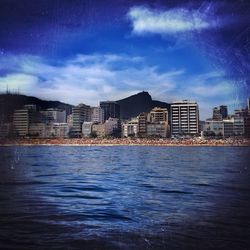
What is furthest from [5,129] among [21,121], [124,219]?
[124,219]

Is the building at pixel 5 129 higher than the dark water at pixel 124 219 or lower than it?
higher

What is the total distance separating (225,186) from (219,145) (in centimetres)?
17218

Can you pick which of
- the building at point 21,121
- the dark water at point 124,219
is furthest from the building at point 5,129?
the dark water at point 124,219

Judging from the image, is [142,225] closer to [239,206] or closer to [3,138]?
[239,206]

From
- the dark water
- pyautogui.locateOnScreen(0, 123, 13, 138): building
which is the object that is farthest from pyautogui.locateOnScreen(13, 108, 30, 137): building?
the dark water

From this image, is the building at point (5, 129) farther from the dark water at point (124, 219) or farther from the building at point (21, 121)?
the dark water at point (124, 219)

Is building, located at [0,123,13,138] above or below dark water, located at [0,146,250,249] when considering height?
above

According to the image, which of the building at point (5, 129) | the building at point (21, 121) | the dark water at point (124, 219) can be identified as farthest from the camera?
the building at point (21, 121)

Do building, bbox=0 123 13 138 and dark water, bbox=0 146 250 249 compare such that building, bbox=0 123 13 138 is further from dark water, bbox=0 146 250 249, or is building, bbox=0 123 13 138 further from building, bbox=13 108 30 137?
dark water, bbox=0 146 250 249

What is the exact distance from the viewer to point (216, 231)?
13500 millimetres

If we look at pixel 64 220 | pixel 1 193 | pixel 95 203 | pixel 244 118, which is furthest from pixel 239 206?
pixel 244 118

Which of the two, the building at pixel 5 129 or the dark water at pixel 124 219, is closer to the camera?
the dark water at pixel 124 219

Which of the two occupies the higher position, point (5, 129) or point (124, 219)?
point (5, 129)

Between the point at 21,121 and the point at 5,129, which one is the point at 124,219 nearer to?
the point at 5,129
